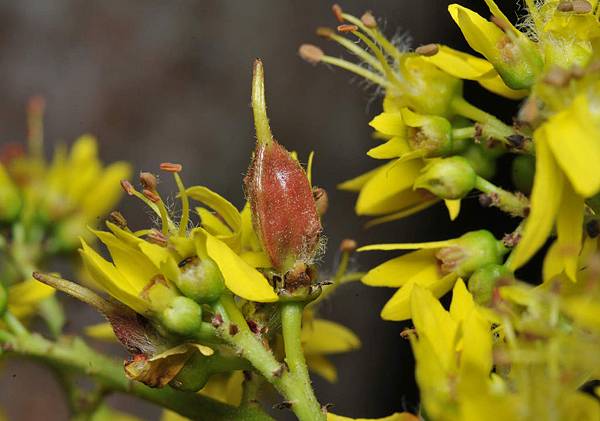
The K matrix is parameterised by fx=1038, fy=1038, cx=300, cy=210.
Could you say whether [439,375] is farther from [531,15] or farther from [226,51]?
[226,51]

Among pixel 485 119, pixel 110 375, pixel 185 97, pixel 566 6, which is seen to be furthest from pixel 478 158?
pixel 185 97

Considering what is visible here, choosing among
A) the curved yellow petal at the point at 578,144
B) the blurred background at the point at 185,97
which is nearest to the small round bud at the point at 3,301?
the curved yellow petal at the point at 578,144

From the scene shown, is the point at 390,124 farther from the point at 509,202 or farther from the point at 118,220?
the point at 118,220

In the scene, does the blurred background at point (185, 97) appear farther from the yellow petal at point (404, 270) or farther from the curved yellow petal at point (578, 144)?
the curved yellow petal at point (578, 144)

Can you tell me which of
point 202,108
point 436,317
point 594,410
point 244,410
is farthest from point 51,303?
point 202,108

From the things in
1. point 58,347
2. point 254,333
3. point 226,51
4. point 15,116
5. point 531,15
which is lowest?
point 15,116

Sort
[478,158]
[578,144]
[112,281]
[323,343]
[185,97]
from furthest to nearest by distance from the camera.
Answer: [185,97] → [323,343] → [478,158] → [112,281] → [578,144]
